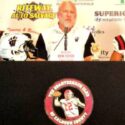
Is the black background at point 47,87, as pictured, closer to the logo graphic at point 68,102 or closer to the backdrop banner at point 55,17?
the logo graphic at point 68,102

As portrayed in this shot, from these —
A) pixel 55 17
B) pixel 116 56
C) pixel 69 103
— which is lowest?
pixel 69 103

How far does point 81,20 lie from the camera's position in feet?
3.75

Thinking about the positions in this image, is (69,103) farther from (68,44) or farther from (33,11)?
(33,11)

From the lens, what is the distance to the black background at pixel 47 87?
0.94m

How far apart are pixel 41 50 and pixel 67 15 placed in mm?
159

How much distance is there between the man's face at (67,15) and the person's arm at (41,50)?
0.09 metres

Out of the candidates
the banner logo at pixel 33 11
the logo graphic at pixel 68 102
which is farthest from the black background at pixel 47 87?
the banner logo at pixel 33 11

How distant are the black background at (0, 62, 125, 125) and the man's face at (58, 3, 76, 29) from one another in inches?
8.5

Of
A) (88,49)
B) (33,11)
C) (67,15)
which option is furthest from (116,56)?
(33,11)

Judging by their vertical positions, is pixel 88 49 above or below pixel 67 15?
below

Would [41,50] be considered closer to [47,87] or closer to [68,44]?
[68,44]

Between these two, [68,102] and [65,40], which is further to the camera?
[65,40]

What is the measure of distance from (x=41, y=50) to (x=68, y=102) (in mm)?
247

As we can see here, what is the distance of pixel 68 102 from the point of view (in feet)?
3.16
